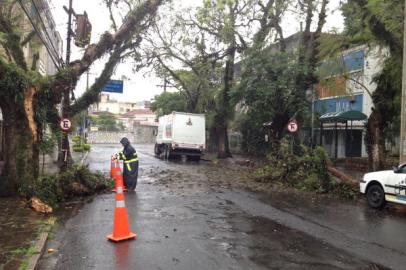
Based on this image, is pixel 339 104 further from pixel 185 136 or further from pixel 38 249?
pixel 38 249

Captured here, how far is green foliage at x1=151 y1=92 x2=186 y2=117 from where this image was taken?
1944 inches

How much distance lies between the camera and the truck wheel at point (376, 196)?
12.1m

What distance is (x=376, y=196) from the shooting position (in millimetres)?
12289

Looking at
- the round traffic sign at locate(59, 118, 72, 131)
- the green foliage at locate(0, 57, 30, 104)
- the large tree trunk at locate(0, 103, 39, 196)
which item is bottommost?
the large tree trunk at locate(0, 103, 39, 196)

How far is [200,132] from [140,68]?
6317 mm

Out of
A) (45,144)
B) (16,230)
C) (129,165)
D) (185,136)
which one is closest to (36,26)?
(45,144)

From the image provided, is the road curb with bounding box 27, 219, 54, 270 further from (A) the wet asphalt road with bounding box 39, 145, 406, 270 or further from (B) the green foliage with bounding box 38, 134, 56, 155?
(B) the green foliage with bounding box 38, 134, 56, 155

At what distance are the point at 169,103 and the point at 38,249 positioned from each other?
4442cm

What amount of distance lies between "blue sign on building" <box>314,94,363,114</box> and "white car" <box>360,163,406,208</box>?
17701 mm

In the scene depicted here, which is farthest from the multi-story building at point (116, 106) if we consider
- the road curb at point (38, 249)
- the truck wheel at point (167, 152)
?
the road curb at point (38, 249)

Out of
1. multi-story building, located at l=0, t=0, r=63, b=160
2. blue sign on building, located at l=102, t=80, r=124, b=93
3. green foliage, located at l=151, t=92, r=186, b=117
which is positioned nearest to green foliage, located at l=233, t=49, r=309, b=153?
blue sign on building, located at l=102, t=80, r=124, b=93

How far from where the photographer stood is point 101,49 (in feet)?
48.1

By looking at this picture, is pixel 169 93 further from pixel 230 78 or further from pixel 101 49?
pixel 101 49

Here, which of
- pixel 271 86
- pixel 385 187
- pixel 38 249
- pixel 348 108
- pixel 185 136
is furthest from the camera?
pixel 348 108
